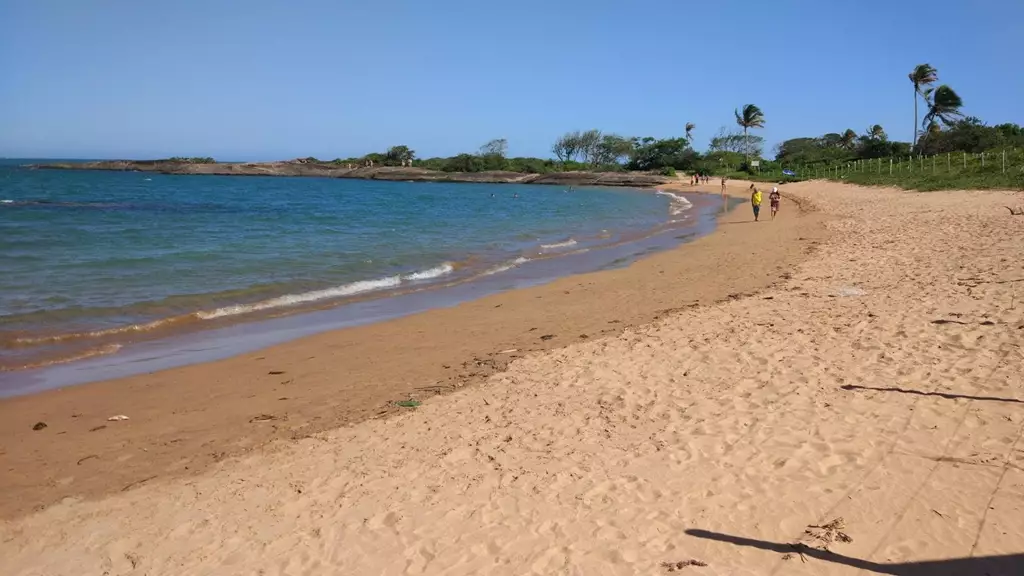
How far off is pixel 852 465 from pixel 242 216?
34.8 m

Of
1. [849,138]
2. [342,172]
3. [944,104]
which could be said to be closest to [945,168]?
[944,104]

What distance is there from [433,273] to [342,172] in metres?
102

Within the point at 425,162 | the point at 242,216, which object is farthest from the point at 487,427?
the point at 425,162

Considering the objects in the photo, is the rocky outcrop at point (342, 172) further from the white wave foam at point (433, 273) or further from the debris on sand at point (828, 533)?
the debris on sand at point (828, 533)

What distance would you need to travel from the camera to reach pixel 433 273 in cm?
1711

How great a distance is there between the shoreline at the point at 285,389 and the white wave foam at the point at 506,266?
3.74 m

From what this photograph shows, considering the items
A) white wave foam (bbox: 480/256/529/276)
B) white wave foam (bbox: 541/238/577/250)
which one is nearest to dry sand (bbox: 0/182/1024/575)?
white wave foam (bbox: 480/256/529/276)

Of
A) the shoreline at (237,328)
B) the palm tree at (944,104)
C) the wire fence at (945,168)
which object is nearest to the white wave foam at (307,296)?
the shoreline at (237,328)

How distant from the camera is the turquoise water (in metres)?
11.3

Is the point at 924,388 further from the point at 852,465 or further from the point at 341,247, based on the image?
the point at 341,247

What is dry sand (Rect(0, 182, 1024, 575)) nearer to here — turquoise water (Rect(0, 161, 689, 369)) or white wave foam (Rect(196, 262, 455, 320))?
turquoise water (Rect(0, 161, 689, 369))

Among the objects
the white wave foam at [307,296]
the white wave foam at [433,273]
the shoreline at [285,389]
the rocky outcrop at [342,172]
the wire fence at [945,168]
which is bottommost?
the shoreline at [285,389]

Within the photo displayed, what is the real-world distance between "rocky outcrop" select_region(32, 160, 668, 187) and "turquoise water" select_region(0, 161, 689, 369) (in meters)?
59.6

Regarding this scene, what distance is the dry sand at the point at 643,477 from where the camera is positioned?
3881mm
